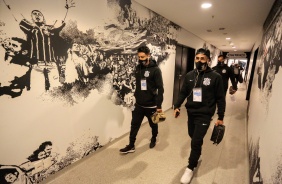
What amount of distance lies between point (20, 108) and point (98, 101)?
3.30ft

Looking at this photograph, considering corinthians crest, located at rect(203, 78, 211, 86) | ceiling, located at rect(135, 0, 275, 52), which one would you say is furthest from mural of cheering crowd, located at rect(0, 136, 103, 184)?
ceiling, located at rect(135, 0, 275, 52)

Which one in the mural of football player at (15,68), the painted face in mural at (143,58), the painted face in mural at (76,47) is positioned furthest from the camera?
the painted face in mural at (143,58)

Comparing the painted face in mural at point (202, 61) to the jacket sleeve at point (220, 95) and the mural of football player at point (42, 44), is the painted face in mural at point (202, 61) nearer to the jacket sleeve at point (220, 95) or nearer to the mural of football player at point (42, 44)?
the jacket sleeve at point (220, 95)

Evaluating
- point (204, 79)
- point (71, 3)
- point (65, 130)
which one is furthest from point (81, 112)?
point (204, 79)

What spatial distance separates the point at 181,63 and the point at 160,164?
3.88 metres

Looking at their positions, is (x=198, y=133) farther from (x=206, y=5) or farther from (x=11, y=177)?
(x=206, y=5)

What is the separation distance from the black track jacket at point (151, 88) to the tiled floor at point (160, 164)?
80 centimetres

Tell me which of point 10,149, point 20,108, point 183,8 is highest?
point 183,8

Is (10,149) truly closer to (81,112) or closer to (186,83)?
(81,112)

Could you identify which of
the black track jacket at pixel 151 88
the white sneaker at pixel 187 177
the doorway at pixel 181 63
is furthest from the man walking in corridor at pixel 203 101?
the doorway at pixel 181 63

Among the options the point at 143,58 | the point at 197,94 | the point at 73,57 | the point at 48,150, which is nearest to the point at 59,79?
the point at 73,57

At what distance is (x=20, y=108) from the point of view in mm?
1619

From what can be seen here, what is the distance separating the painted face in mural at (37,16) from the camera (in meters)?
1.60

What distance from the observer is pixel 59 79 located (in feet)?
6.23
